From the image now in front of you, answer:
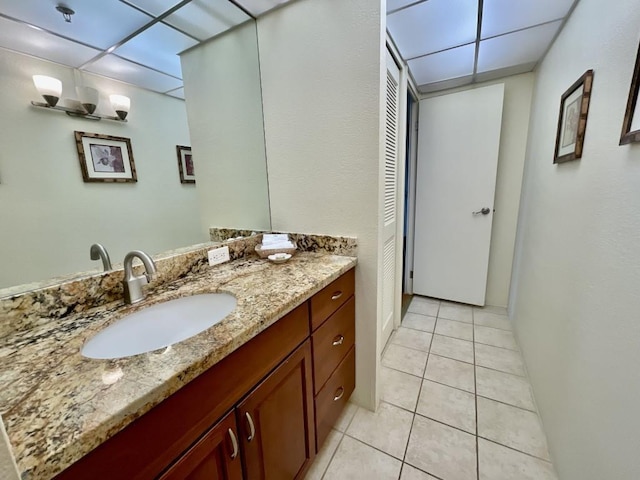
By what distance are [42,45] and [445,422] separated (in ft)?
7.24

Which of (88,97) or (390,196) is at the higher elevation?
(88,97)

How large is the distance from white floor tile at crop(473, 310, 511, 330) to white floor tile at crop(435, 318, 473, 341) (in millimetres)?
134

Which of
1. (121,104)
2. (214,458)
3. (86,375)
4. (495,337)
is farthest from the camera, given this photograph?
(495,337)

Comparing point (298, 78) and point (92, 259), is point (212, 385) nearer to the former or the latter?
point (92, 259)

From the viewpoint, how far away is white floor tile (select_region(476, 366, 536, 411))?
1484 millimetres

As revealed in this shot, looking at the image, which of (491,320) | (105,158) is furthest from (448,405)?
(105,158)

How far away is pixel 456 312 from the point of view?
2.49 metres

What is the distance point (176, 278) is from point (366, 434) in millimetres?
1196

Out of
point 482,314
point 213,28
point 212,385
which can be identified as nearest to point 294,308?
point 212,385

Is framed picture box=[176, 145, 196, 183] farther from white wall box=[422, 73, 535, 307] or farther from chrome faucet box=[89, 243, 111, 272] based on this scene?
white wall box=[422, 73, 535, 307]

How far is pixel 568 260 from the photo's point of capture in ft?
3.76

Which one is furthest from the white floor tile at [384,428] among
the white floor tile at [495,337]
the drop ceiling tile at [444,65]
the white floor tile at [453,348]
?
the drop ceiling tile at [444,65]

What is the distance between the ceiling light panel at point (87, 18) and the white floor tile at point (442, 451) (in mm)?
2077

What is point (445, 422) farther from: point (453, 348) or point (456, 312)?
point (456, 312)
